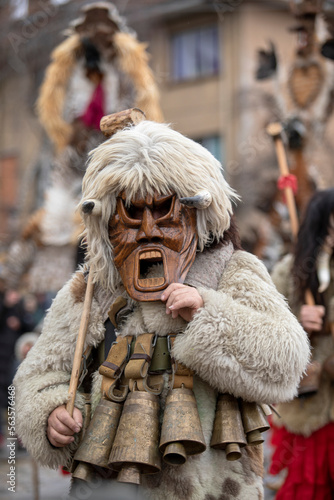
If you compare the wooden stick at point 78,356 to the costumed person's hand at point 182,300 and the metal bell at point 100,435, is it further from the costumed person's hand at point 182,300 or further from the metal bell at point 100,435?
the costumed person's hand at point 182,300

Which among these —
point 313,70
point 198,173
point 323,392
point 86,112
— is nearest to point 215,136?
point 313,70

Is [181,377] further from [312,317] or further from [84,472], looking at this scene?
[312,317]

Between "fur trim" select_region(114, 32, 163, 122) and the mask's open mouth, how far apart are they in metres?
2.53

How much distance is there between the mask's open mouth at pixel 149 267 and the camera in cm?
212

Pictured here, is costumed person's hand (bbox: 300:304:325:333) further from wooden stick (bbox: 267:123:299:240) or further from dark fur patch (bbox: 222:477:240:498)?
dark fur patch (bbox: 222:477:240:498)

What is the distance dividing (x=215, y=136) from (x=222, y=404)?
14.6 m

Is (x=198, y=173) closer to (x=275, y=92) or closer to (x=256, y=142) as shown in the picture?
(x=275, y=92)

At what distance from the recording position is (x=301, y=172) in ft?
19.1

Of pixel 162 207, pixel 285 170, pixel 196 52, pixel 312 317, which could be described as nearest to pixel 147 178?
pixel 162 207

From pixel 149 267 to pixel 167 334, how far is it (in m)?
0.23

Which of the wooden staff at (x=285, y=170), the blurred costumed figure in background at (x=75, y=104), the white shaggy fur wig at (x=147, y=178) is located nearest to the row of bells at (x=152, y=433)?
the white shaggy fur wig at (x=147, y=178)

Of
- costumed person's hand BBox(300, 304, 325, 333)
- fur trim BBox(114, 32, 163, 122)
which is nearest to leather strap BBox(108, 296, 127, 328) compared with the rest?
costumed person's hand BBox(300, 304, 325, 333)

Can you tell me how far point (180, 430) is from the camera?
1948 millimetres

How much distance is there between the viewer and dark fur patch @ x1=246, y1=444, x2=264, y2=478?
2.20m
